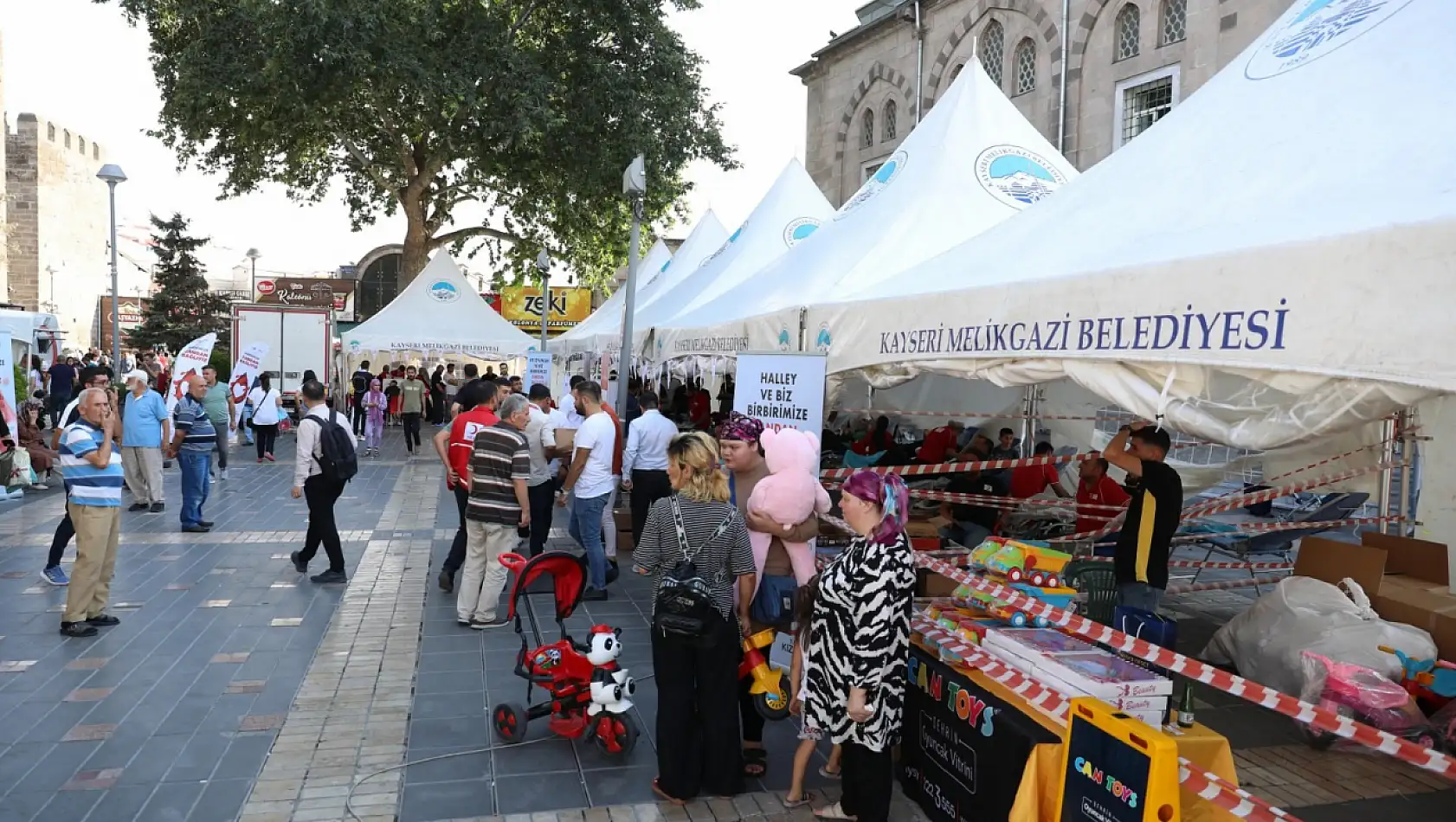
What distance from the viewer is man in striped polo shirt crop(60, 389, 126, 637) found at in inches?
242

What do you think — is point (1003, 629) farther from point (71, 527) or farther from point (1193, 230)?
point (71, 527)

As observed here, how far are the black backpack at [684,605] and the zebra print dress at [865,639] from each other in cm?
48

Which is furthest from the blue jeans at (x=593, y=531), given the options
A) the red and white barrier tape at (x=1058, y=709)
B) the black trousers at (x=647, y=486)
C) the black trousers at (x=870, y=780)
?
the black trousers at (x=870, y=780)

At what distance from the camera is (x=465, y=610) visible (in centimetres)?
668

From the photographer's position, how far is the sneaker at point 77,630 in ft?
20.2

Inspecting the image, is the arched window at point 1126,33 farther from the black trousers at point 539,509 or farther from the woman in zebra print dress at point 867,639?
the woman in zebra print dress at point 867,639

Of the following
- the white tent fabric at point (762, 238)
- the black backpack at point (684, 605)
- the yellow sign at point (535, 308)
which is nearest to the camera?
the black backpack at point (684, 605)

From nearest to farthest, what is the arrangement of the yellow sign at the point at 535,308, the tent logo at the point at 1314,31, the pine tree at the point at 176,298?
the tent logo at the point at 1314,31 → the pine tree at the point at 176,298 → the yellow sign at the point at 535,308

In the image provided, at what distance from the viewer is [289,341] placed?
20703 millimetres

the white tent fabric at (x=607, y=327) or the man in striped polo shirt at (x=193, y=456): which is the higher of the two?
the white tent fabric at (x=607, y=327)

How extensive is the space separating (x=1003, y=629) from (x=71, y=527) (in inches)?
261

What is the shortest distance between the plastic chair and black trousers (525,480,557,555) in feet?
13.8

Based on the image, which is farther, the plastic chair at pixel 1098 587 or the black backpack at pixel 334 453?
the black backpack at pixel 334 453

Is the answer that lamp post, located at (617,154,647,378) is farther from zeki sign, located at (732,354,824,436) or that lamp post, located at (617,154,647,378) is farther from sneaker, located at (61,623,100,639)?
sneaker, located at (61,623,100,639)
